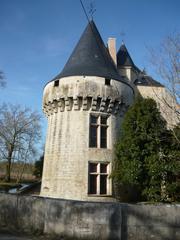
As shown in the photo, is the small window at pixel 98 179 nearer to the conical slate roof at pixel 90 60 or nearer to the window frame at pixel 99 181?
the window frame at pixel 99 181

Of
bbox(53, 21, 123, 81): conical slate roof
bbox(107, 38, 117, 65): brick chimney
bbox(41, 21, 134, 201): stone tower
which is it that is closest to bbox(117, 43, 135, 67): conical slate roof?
bbox(107, 38, 117, 65): brick chimney

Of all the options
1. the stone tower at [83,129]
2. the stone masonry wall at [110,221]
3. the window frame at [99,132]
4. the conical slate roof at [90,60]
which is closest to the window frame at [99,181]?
the stone tower at [83,129]

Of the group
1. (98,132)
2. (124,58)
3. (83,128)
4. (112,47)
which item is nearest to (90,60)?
(83,128)

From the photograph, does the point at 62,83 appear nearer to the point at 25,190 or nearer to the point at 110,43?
the point at 110,43

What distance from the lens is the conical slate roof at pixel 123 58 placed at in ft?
67.2

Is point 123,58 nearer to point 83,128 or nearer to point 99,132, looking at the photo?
point 99,132

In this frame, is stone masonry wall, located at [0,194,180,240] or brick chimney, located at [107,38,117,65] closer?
stone masonry wall, located at [0,194,180,240]

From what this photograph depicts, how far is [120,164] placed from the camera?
12.6m

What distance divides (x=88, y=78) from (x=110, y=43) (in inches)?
275

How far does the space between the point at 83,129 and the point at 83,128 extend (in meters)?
0.06

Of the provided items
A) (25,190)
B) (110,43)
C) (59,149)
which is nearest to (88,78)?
(59,149)

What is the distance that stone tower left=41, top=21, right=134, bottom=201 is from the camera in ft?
41.7

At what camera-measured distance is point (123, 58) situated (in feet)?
69.8

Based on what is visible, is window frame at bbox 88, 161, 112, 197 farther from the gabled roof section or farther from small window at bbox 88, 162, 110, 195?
the gabled roof section
